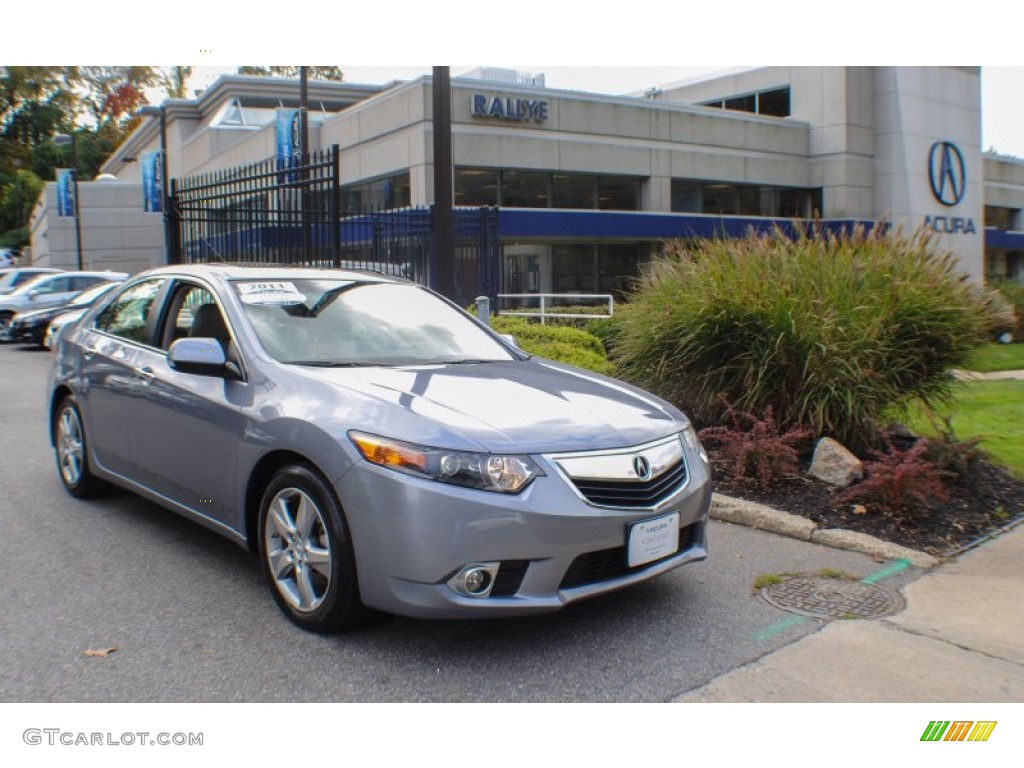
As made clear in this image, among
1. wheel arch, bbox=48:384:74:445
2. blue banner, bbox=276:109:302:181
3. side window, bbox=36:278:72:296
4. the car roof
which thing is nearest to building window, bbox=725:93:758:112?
blue banner, bbox=276:109:302:181

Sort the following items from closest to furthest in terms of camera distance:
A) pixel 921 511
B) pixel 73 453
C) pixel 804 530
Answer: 1. pixel 804 530
2. pixel 921 511
3. pixel 73 453

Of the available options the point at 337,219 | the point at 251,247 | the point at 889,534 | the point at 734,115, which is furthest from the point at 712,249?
the point at 734,115

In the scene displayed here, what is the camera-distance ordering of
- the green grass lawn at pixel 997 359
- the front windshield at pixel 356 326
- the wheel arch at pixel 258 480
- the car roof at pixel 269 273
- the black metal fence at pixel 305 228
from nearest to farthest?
the wheel arch at pixel 258 480 → the front windshield at pixel 356 326 → the car roof at pixel 269 273 → the green grass lawn at pixel 997 359 → the black metal fence at pixel 305 228

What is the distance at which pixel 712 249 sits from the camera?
7988 mm

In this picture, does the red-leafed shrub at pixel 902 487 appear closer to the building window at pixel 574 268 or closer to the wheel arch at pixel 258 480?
the wheel arch at pixel 258 480

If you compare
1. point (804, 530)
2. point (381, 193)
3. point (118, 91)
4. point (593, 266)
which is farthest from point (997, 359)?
point (118, 91)

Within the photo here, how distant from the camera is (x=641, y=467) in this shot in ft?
12.7

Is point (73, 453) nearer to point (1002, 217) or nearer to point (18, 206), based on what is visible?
point (18, 206)

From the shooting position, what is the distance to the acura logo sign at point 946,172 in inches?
1388

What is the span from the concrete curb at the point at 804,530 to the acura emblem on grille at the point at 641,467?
215 cm

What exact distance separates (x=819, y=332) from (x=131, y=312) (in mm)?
4691

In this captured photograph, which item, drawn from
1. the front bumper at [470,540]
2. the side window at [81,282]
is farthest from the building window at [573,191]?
the front bumper at [470,540]

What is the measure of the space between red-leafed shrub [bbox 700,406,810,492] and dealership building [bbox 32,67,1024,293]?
55.5ft

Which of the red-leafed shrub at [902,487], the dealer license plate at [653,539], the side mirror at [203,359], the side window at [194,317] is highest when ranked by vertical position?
the side window at [194,317]
